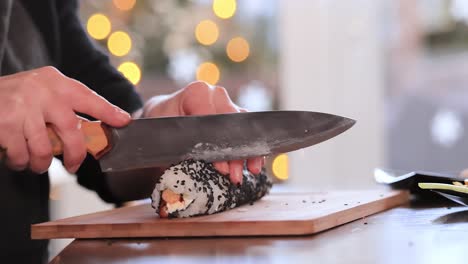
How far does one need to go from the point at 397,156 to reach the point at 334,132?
5.95ft

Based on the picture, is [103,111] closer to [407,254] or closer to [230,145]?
[230,145]

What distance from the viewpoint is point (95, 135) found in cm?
95

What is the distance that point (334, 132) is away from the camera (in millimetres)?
1000

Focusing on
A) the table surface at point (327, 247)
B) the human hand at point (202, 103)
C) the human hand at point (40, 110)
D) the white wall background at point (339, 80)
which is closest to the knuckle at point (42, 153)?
the human hand at point (40, 110)

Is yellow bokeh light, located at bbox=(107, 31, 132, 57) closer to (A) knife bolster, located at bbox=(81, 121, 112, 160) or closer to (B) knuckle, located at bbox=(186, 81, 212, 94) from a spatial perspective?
(B) knuckle, located at bbox=(186, 81, 212, 94)

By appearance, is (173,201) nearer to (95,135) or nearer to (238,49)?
(95,135)

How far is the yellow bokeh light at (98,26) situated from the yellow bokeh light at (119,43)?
3 centimetres

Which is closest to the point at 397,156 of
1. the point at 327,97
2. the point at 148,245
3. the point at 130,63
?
the point at 327,97

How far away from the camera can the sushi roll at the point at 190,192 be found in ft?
3.04

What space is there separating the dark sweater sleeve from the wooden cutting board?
0.89 ft

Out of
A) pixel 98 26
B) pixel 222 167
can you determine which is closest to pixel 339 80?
pixel 98 26

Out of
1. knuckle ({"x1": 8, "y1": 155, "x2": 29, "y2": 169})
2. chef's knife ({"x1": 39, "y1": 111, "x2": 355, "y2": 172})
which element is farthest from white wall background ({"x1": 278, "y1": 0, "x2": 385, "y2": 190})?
knuckle ({"x1": 8, "y1": 155, "x2": 29, "y2": 169})

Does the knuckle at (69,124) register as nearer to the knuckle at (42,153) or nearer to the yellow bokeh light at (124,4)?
the knuckle at (42,153)

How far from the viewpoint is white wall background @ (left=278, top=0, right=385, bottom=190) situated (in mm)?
2725
